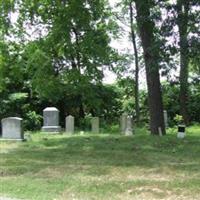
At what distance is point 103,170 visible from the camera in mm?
12734

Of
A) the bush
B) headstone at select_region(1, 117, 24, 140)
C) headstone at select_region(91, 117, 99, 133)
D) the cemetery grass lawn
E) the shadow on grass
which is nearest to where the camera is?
the cemetery grass lawn

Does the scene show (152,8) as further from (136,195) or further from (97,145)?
(136,195)

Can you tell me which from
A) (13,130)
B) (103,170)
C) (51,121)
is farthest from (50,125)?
(103,170)

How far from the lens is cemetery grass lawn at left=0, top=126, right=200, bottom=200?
10.1 meters

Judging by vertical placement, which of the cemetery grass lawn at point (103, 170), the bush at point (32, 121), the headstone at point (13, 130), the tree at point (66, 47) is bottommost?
the cemetery grass lawn at point (103, 170)

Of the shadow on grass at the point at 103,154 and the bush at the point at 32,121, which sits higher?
the bush at the point at 32,121

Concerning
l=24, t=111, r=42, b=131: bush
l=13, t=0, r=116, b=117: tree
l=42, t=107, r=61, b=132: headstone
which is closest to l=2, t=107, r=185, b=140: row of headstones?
l=42, t=107, r=61, b=132: headstone

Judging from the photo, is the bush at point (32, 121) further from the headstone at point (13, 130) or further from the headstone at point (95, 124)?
the headstone at point (13, 130)

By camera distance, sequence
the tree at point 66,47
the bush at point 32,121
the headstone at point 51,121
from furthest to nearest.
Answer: the bush at point 32,121 → the headstone at point 51,121 → the tree at point 66,47

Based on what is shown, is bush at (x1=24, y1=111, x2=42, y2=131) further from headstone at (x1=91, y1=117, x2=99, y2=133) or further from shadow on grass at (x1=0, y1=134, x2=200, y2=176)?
shadow on grass at (x1=0, y1=134, x2=200, y2=176)

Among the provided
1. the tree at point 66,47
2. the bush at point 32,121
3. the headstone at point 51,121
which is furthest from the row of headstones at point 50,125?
the bush at point 32,121

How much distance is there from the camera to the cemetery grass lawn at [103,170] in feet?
33.2

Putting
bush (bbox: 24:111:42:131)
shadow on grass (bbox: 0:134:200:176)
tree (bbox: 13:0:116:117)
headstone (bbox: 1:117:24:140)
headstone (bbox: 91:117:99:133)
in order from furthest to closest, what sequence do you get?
bush (bbox: 24:111:42:131) < headstone (bbox: 91:117:99:133) < tree (bbox: 13:0:116:117) < headstone (bbox: 1:117:24:140) < shadow on grass (bbox: 0:134:200:176)

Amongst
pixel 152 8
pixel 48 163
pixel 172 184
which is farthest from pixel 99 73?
pixel 172 184
